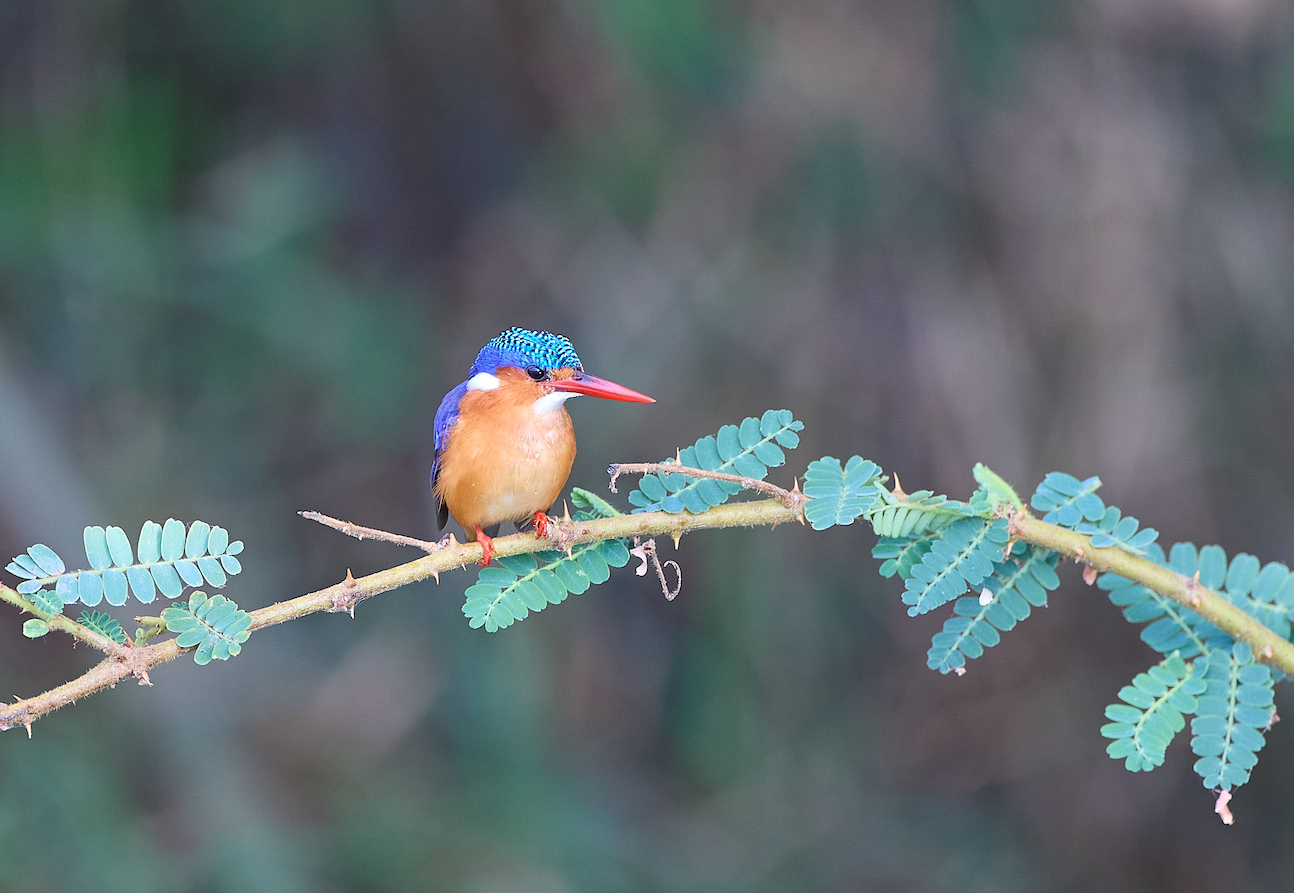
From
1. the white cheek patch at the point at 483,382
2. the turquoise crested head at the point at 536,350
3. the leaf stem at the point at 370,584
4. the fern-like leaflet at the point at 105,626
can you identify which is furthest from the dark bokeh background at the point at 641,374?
the leaf stem at the point at 370,584

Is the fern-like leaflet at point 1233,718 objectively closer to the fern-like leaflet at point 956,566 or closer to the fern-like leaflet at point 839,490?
the fern-like leaflet at point 956,566

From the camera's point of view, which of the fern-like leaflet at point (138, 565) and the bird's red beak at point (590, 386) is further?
the bird's red beak at point (590, 386)

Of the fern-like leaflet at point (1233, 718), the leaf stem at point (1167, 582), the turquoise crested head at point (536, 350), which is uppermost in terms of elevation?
the turquoise crested head at point (536, 350)

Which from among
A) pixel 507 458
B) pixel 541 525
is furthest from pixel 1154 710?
pixel 507 458

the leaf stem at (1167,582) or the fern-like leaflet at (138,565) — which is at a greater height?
the fern-like leaflet at (138,565)

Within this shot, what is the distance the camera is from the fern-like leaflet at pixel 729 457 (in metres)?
1.85

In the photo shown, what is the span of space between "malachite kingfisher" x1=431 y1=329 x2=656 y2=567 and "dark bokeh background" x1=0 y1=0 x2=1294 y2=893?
6.42 ft

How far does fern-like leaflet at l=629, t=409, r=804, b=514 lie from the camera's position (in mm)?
1854

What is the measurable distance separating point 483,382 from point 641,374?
1924mm

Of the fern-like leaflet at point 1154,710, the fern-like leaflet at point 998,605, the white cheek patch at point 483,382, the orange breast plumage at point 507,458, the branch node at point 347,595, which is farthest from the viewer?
the white cheek patch at point 483,382

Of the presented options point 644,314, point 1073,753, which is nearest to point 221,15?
point 644,314

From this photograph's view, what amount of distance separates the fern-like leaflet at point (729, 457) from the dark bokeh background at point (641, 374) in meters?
2.58

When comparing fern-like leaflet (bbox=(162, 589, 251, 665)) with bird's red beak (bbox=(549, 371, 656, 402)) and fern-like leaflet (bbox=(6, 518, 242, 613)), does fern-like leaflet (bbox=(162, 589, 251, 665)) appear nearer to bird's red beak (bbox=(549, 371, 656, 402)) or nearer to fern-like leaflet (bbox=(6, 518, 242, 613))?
fern-like leaflet (bbox=(6, 518, 242, 613))

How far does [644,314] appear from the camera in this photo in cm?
450
